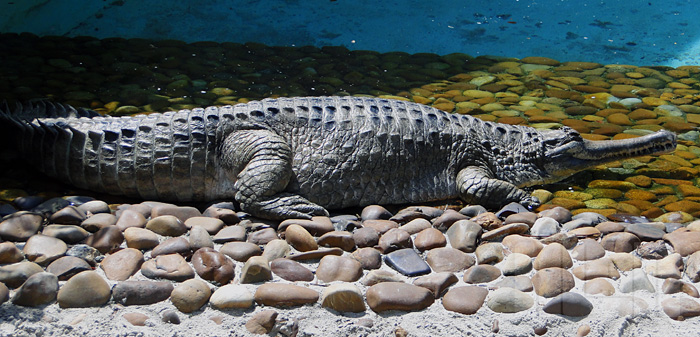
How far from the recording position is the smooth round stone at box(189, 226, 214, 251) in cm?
327

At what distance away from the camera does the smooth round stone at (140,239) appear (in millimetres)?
3258

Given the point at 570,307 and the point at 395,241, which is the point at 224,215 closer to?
the point at 395,241

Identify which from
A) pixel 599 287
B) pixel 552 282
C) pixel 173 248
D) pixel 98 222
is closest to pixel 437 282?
pixel 552 282

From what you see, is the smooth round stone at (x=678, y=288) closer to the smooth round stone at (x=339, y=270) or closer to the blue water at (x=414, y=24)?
the smooth round stone at (x=339, y=270)

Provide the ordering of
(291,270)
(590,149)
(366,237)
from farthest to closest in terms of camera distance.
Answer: (590,149) < (366,237) < (291,270)

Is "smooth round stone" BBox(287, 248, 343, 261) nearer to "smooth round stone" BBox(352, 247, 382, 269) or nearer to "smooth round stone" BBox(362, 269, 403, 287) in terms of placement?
"smooth round stone" BBox(352, 247, 382, 269)

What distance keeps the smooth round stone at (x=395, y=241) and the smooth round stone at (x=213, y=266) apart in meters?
0.80

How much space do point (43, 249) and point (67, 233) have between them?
0.19 meters

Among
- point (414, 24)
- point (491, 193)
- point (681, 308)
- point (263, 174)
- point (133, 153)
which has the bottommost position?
point (681, 308)

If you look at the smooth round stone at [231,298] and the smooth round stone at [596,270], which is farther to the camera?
the smooth round stone at [596,270]

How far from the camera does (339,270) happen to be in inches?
120

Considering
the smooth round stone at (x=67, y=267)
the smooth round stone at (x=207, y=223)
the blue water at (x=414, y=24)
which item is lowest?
the smooth round stone at (x=207, y=223)

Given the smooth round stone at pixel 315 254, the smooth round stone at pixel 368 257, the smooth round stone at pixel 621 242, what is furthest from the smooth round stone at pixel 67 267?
the smooth round stone at pixel 621 242

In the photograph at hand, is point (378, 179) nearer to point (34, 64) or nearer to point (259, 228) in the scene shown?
point (259, 228)
